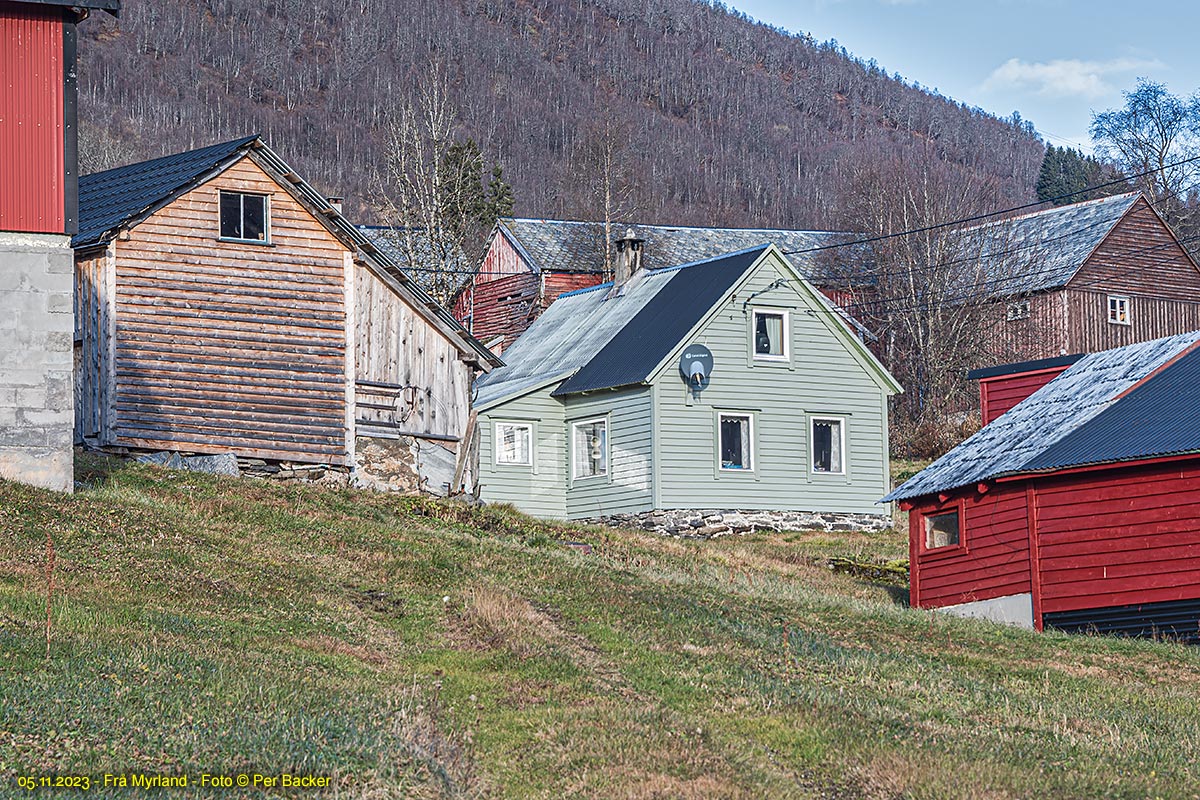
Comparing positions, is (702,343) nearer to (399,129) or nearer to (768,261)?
(768,261)

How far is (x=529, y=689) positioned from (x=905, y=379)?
1826 inches

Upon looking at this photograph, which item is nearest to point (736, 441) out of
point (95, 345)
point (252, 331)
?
point (252, 331)

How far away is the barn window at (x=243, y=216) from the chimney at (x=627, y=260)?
15599 millimetres

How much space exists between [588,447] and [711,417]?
141 inches

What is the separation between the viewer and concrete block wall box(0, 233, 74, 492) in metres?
25.4

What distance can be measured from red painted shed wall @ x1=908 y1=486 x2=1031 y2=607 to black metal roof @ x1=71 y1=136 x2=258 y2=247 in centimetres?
1548

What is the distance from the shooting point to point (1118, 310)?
62625 millimetres

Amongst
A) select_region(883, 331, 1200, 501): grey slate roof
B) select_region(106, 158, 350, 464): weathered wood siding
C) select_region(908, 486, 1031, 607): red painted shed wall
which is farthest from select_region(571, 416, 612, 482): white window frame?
select_region(908, 486, 1031, 607): red painted shed wall

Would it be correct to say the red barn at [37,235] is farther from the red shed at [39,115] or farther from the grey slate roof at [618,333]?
the grey slate roof at [618,333]

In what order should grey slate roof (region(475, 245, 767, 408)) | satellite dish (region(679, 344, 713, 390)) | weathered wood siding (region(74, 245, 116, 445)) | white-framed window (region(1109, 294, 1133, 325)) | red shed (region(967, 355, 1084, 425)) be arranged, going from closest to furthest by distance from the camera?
weathered wood siding (region(74, 245, 116, 445)), red shed (region(967, 355, 1084, 425)), satellite dish (region(679, 344, 713, 390)), grey slate roof (region(475, 245, 767, 408)), white-framed window (region(1109, 294, 1133, 325))

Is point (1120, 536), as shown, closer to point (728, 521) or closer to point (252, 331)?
point (728, 521)

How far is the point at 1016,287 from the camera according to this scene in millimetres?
61625

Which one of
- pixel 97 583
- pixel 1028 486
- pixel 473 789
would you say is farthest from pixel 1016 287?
pixel 473 789

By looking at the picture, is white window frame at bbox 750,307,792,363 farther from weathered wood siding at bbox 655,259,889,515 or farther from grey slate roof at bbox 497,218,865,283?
grey slate roof at bbox 497,218,865,283
